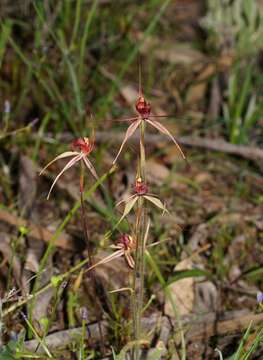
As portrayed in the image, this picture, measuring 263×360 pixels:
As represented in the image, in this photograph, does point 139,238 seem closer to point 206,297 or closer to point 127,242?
point 127,242

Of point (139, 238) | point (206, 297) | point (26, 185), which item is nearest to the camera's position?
point (139, 238)

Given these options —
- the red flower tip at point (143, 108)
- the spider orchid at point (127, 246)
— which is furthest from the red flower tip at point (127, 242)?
the red flower tip at point (143, 108)

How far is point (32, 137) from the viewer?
3197 millimetres

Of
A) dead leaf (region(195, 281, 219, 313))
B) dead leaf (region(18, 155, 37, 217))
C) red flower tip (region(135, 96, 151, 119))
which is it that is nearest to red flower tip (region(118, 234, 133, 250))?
red flower tip (region(135, 96, 151, 119))

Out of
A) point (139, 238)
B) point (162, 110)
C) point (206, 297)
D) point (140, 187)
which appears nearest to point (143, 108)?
point (140, 187)

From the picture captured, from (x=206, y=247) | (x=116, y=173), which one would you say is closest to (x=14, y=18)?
(x=116, y=173)

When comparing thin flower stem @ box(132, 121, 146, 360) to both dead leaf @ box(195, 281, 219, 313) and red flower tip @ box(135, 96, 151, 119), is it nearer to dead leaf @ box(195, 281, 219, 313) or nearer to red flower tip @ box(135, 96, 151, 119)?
red flower tip @ box(135, 96, 151, 119)

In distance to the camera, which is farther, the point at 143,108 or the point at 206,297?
the point at 206,297

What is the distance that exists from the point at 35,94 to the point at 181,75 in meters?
0.87

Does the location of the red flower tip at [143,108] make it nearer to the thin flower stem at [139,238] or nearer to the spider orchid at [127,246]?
the thin flower stem at [139,238]

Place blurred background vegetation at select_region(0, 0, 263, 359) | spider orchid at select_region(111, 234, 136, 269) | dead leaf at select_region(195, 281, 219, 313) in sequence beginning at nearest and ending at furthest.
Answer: spider orchid at select_region(111, 234, 136, 269) < dead leaf at select_region(195, 281, 219, 313) < blurred background vegetation at select_region(0, 0, 263, 359)

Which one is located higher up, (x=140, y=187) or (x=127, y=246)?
(x=140, y=187)

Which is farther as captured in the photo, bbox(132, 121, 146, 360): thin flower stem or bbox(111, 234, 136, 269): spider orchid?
bbox(111, 234, 136, 269): spider orchid

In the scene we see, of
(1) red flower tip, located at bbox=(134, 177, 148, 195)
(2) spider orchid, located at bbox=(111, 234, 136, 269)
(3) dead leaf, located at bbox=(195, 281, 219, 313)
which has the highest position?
(1) red flower tip, located at bbox=(134, 177, 148, 195)
